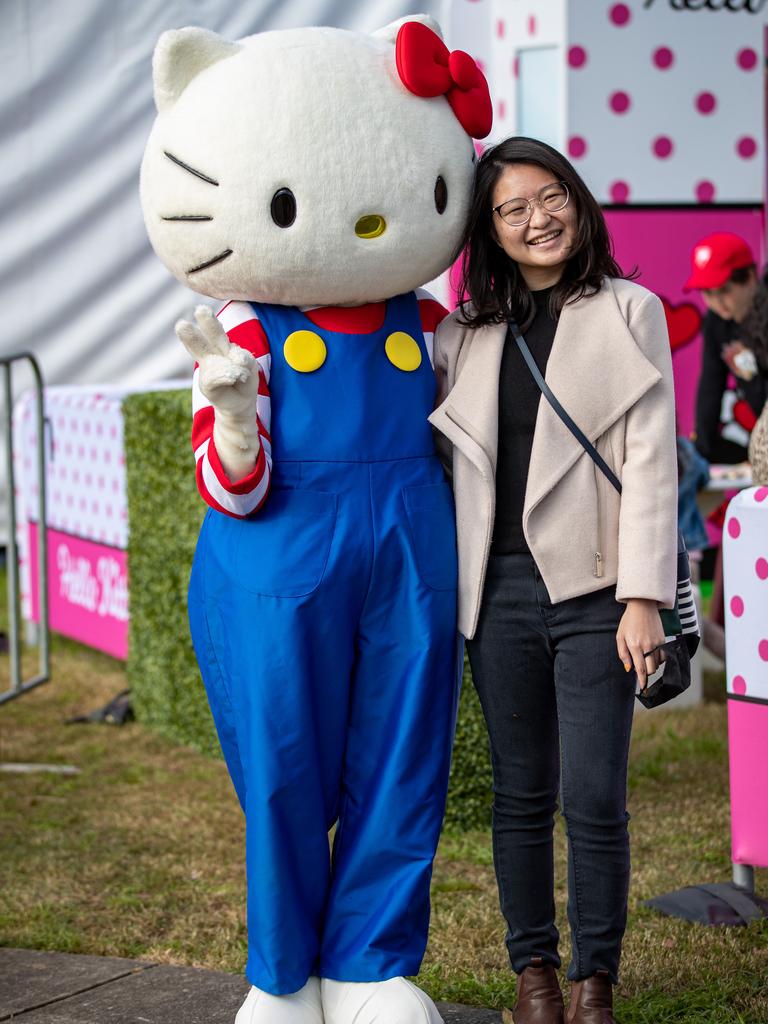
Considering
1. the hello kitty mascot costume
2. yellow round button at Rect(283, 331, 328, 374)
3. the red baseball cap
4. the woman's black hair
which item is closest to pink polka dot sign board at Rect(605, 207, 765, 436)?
the red baseball cap

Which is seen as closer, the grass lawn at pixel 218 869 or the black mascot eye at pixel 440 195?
the black mascot eye at pixel 440 195

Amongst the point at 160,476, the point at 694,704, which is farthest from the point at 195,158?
the point at 694,704

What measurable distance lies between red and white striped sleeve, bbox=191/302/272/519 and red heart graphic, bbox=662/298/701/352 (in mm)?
4649

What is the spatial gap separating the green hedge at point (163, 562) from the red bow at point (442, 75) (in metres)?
2.33

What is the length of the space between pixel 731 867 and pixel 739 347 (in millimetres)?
2651

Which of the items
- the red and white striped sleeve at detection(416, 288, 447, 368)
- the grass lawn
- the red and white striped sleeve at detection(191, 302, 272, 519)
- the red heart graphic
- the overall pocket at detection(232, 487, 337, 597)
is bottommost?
the grass lawn

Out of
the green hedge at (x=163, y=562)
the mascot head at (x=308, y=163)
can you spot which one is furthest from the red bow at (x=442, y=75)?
the green hedge at (x=163, y=562)

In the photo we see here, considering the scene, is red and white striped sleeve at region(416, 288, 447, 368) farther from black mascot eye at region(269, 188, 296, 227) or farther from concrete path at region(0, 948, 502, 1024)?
concrete path at region(0, 948, 502, 1024)

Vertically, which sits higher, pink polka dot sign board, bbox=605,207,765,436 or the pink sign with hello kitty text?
pink polka dot sign board, bbox=605,207,765,436

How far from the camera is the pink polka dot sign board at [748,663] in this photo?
334 centimetres

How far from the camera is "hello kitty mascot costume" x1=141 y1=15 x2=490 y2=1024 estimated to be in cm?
260

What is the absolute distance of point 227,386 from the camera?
96.4 inches

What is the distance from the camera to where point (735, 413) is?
21.4ft

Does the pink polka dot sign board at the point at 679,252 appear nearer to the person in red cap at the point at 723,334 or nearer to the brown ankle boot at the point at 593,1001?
the person in red cap at the point at 723,334
